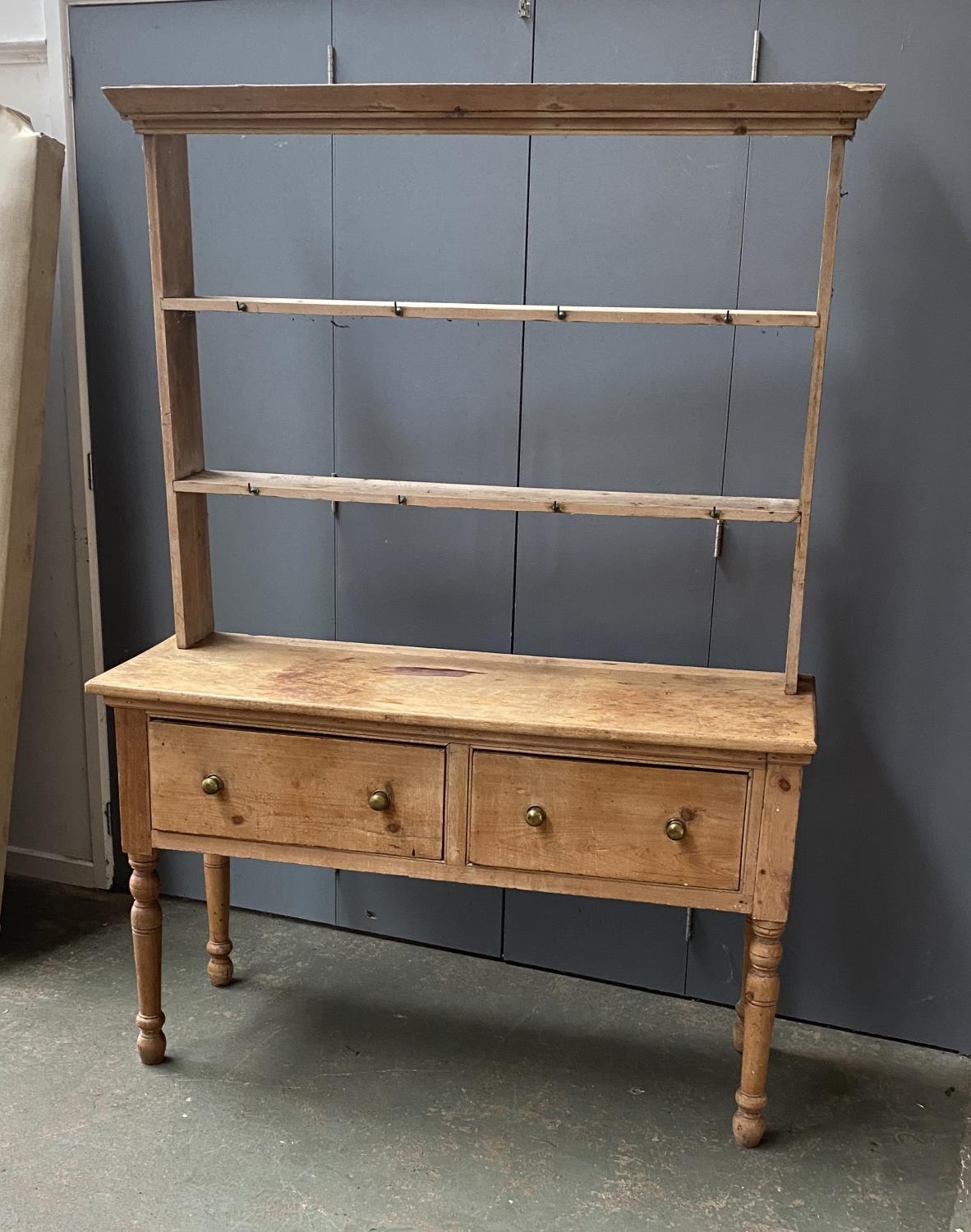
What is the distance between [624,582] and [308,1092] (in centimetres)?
133

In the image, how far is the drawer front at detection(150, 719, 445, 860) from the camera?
224cm

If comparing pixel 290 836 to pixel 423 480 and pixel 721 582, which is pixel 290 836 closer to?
pixel 423 480

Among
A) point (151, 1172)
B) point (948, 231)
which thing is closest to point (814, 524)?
point (948, 231)

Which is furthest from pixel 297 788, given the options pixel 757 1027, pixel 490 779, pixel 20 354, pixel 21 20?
pixel 21 20

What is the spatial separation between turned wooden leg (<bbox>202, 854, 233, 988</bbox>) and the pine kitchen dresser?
32cm

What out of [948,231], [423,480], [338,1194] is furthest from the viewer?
[423,480]

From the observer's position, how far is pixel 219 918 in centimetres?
281

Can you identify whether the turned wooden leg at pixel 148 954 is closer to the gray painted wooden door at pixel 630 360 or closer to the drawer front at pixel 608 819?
the drawer front at pixel 608 819

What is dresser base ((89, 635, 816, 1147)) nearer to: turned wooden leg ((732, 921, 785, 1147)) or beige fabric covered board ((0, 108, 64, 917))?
turned wooden leg ((732, 921, 785, 1147))

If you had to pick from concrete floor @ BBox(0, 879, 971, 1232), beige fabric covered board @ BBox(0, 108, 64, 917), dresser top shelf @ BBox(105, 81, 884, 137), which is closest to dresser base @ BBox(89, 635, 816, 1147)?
concrete floor @ BBox(0, 879, 971, 1232)

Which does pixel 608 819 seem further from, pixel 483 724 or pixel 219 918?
pixel 219 918

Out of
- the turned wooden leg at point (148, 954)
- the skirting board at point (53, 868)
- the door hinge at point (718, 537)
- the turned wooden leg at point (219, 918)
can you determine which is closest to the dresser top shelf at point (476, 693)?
the door hinge at point (718, 537)

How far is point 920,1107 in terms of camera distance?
8.04ft

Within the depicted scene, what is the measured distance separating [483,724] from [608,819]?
0.99 feet
